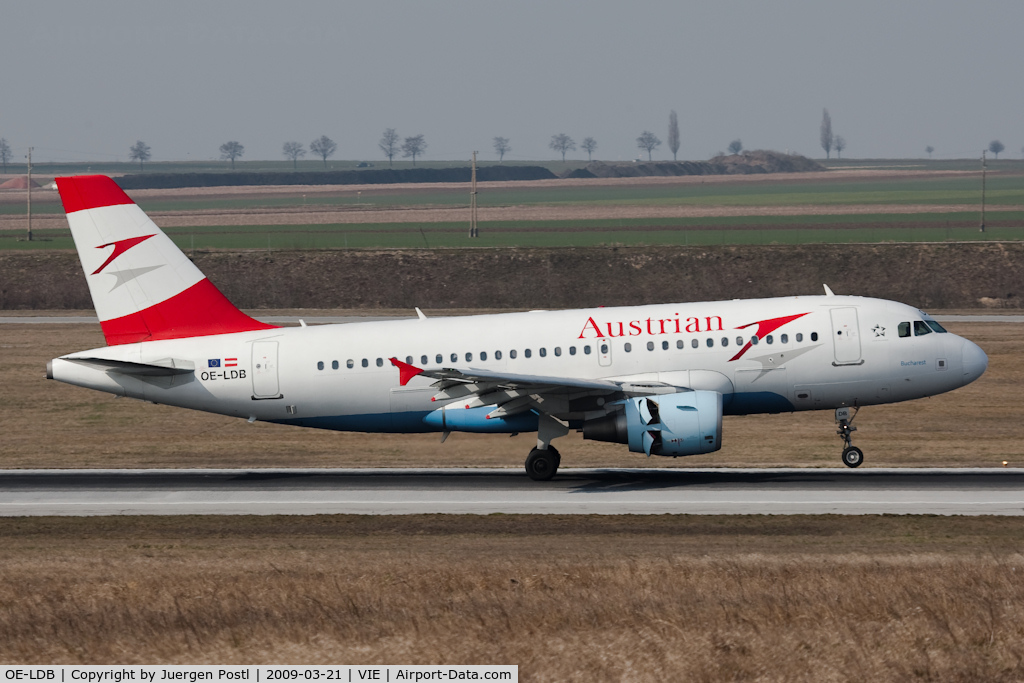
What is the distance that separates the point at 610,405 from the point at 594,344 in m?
1.97

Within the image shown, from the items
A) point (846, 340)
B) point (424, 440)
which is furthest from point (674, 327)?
point (424, 440)

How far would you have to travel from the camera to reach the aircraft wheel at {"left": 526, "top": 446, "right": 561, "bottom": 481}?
33.7 metres

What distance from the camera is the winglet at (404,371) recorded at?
32.8 meters

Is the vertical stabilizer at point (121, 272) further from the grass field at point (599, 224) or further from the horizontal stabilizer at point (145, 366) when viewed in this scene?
the grass field at point (599, 224)

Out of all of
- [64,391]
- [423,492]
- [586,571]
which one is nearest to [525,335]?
[423,492]

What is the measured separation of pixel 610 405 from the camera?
107ft

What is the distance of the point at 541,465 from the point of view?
111ft

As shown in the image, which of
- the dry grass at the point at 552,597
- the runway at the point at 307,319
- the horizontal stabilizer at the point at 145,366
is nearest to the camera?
the dry grass at the point at 552,597

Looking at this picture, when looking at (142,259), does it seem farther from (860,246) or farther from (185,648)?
(860,246)

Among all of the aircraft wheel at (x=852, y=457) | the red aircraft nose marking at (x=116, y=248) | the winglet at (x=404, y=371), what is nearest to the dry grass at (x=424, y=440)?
the aircraft wheel at (x=852, y=457)

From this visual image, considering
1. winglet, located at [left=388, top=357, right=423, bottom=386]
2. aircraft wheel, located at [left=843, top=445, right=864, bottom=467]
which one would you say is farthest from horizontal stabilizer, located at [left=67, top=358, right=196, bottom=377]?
aircraft wheel, located at [left=843, top=445, right=864, bottom=467]

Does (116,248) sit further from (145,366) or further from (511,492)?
(511,492)

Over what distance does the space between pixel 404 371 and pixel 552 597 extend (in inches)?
545

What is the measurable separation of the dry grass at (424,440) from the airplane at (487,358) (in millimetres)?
2164
